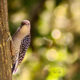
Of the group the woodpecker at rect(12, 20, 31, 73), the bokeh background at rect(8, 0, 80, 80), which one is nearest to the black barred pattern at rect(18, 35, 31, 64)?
the woodpecker at rect(12, 20, 31, 73)

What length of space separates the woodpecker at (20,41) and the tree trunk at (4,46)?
2.16 ft

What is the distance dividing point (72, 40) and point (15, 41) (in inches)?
142

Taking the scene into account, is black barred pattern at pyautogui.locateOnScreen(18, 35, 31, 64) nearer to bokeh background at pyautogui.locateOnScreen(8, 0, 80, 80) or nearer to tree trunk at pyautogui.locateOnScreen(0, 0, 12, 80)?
tree trunk at pyautogui.locateOnScreen(0, 0, 12, 80)

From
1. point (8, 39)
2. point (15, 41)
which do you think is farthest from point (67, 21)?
point (8, 39)

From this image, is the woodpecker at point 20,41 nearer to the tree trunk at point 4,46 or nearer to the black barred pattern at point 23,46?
the black barred pattern at point 23,46

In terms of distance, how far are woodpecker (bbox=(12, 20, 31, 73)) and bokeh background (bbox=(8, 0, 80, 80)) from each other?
247cm

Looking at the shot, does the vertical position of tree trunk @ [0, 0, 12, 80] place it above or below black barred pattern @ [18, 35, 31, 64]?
above

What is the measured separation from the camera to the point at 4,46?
310cm

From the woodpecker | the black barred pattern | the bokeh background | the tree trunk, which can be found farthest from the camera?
the bokeh background

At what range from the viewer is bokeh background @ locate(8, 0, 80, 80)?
22.0 ft

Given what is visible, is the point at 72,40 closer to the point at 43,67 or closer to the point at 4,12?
the point at 43,67

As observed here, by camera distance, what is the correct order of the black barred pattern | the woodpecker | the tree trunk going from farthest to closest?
1. the black barred pattern
2. the woodpecker
3. the tree trunk

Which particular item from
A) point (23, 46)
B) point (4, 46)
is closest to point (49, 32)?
point (23, 46)

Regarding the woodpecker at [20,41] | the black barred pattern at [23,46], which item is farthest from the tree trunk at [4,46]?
the black barred pattern at [23,46]
